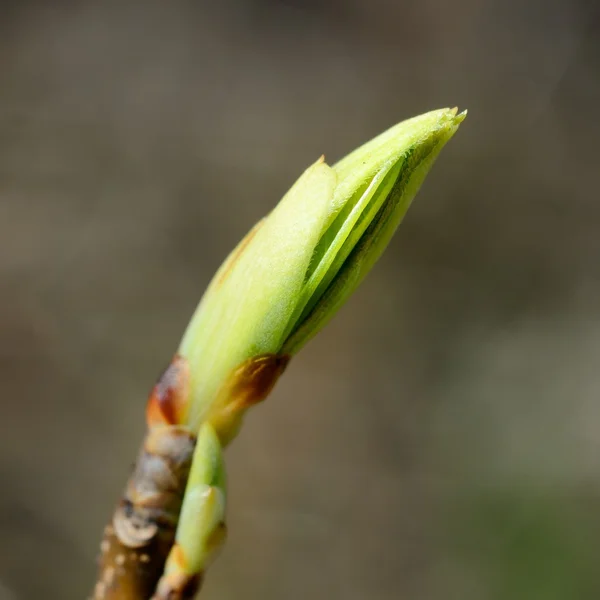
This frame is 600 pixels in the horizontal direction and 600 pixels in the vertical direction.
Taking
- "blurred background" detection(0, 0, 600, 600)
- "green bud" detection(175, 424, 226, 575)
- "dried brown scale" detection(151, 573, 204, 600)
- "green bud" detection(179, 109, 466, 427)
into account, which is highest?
"blurred background" detection(0, 0, 600, 600)

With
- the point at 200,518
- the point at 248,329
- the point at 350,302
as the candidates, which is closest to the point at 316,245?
the point at 248,329

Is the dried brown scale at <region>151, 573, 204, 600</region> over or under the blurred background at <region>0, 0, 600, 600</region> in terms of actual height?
under

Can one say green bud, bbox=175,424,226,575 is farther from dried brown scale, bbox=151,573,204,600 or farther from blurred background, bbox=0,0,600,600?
blurred background, bbox=0,0,600,600

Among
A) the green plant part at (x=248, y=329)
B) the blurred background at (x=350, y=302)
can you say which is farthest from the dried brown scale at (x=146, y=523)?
the blurred background at (x=350, y=302)

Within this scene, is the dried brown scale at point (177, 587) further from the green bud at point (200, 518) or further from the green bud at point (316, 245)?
the green bud at point (316, 245)

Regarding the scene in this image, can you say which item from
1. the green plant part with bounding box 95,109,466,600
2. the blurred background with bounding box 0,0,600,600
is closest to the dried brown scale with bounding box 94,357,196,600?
the green plant part with bounding box 95,109,466,600

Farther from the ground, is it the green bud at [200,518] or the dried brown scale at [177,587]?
the green bud at [200,518]

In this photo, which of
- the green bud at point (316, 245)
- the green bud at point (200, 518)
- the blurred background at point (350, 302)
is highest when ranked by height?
the blurred background at point (350, 302)

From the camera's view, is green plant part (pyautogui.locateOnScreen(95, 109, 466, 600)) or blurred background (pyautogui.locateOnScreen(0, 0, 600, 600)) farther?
blurred background (pyautogui.locateOnScreen(0, 0, 600, 600))

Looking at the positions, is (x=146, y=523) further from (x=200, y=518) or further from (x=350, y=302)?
(x=350, y=302)
